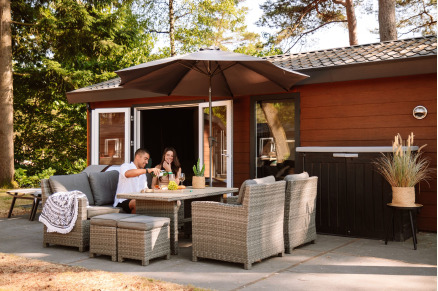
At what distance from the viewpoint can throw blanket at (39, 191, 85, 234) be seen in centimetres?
482

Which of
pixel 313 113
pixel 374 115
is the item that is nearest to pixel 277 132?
pixel 313 113

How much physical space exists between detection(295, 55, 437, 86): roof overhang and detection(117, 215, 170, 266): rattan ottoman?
3.32 meters

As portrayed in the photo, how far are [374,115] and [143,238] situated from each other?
3859 mm

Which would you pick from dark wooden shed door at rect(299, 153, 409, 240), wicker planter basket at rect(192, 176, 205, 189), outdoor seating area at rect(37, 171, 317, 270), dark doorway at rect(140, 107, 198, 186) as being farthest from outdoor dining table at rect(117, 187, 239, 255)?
dark doorway at rect(140, 107, 198, 186)

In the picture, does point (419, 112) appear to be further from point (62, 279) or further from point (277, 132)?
point (62, 279)

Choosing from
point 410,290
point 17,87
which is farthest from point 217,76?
point 17,87

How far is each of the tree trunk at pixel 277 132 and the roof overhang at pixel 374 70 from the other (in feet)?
2.57

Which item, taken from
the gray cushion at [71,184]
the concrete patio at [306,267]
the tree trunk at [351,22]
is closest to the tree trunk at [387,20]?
the tree trunk at [351,22]

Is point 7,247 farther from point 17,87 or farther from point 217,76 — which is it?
point 17,87

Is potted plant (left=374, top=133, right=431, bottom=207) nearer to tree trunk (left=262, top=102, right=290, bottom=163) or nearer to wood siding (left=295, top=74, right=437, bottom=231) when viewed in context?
wood siding (left=295, top=74, right=437, bottom=231)

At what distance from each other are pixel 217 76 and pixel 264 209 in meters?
2.99

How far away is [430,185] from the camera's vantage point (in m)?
5.98

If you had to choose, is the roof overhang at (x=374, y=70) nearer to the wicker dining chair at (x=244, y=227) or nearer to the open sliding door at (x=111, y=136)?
the wicker dining chair at (x=244, y=227)

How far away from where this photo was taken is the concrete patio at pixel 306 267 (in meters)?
3.64
